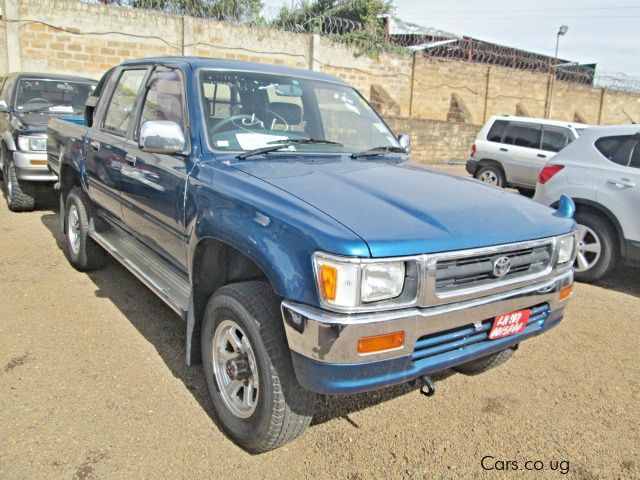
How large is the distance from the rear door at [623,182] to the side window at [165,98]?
4475 millimetres

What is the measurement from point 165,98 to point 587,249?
15.1 feet

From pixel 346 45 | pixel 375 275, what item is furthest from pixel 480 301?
pixel 346 45

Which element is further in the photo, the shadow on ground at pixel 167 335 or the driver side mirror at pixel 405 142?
the driver side mirror at pixel 405 142

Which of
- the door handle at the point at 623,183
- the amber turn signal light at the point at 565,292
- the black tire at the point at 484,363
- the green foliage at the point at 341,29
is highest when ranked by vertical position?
the green foliage at the point at 341,29

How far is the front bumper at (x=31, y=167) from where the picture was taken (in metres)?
7.01

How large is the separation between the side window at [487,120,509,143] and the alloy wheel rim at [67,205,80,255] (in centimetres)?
926

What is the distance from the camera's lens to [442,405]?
3.22 metres

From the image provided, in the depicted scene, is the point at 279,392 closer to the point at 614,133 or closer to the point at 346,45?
the point at 614,133

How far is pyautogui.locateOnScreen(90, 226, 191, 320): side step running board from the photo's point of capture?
3.22m

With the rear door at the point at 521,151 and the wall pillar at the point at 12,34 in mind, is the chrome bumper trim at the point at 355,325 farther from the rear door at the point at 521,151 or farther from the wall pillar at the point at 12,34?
the wall pillar at the point at 12,34

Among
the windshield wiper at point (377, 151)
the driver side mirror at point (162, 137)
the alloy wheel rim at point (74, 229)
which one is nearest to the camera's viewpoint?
the driver side mirror at point (162, 137)

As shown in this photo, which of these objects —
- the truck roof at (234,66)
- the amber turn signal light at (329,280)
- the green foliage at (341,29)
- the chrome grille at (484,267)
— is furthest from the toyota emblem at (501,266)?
the green foliage at (341,29)

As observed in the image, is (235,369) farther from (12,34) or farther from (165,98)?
(12,34)

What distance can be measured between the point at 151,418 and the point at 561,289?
7.83 feet
